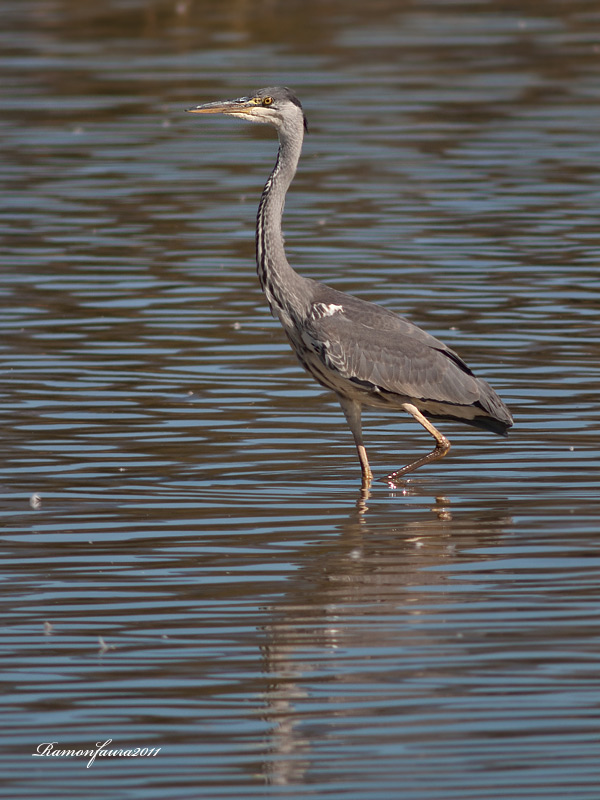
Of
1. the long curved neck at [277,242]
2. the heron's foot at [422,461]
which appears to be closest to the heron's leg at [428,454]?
the heron's foot at [422,461]

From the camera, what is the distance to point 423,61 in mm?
30156

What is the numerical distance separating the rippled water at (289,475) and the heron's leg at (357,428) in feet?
0.32

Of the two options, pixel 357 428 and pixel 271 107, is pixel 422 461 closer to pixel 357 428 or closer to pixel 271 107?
pixel 357 428

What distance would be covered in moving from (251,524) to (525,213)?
9793 mm

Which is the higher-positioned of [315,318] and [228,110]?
[228,110]

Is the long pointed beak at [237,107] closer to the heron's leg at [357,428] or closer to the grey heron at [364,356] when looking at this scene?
the grey heron at [364,356]

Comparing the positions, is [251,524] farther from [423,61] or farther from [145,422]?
[423,61]

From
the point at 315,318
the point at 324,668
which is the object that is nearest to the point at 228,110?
the point at 315,318

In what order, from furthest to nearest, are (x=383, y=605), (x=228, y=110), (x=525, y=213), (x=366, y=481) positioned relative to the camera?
(x=525, y=213) → (x=228, y=110) → (x=366, y=481) → (x=383, y=605)

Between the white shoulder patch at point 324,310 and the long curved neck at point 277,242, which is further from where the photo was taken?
the long curved neck at point 277,242

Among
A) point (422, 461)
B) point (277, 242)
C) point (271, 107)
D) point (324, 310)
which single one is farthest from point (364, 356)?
point (271, 107)

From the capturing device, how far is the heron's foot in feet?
35.8

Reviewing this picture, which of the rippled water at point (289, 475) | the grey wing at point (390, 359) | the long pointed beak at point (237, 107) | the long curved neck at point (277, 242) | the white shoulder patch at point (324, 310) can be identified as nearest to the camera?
the rippled water at point (289, 475)

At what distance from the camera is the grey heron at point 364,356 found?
1102cm
